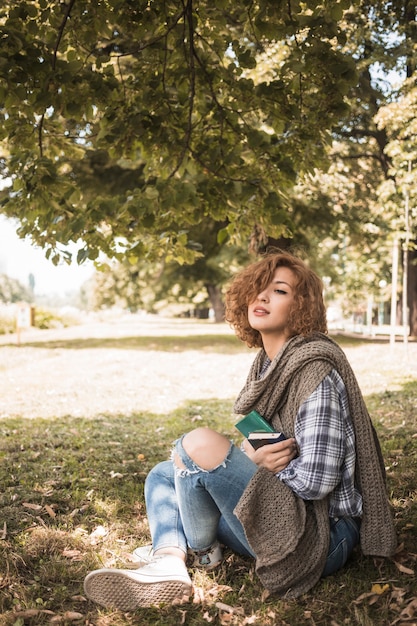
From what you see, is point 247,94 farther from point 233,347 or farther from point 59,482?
point 233,347

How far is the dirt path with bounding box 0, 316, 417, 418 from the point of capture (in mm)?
8453

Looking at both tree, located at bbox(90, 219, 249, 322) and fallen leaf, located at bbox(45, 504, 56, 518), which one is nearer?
fallen leaf, located at bbox(45, 504, 56, 518)

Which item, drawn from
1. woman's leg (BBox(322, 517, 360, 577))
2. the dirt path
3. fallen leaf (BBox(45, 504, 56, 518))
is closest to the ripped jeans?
woman's leg (BBox(322, 517, 360, 577))

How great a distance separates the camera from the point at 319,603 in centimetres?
271

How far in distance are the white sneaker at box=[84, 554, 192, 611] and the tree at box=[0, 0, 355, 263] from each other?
244 cm

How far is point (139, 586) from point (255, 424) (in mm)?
894

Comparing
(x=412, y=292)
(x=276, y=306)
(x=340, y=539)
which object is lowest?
(x=340, y=539)

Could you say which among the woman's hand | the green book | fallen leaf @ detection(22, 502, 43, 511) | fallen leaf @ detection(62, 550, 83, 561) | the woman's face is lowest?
fallen leaf @ detection(62, 550, 83, 561)

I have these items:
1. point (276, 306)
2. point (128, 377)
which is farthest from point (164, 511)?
point (128, 377)

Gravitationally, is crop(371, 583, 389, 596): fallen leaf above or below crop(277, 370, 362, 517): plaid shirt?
below

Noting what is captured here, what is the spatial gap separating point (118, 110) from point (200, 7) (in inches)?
44.2

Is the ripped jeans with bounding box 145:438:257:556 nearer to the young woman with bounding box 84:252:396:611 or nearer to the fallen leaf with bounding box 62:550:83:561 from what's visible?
the young woman with bounding box 84:252:396:611

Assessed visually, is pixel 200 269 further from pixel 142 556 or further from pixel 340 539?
pixel 340 539

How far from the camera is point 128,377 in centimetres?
1130
